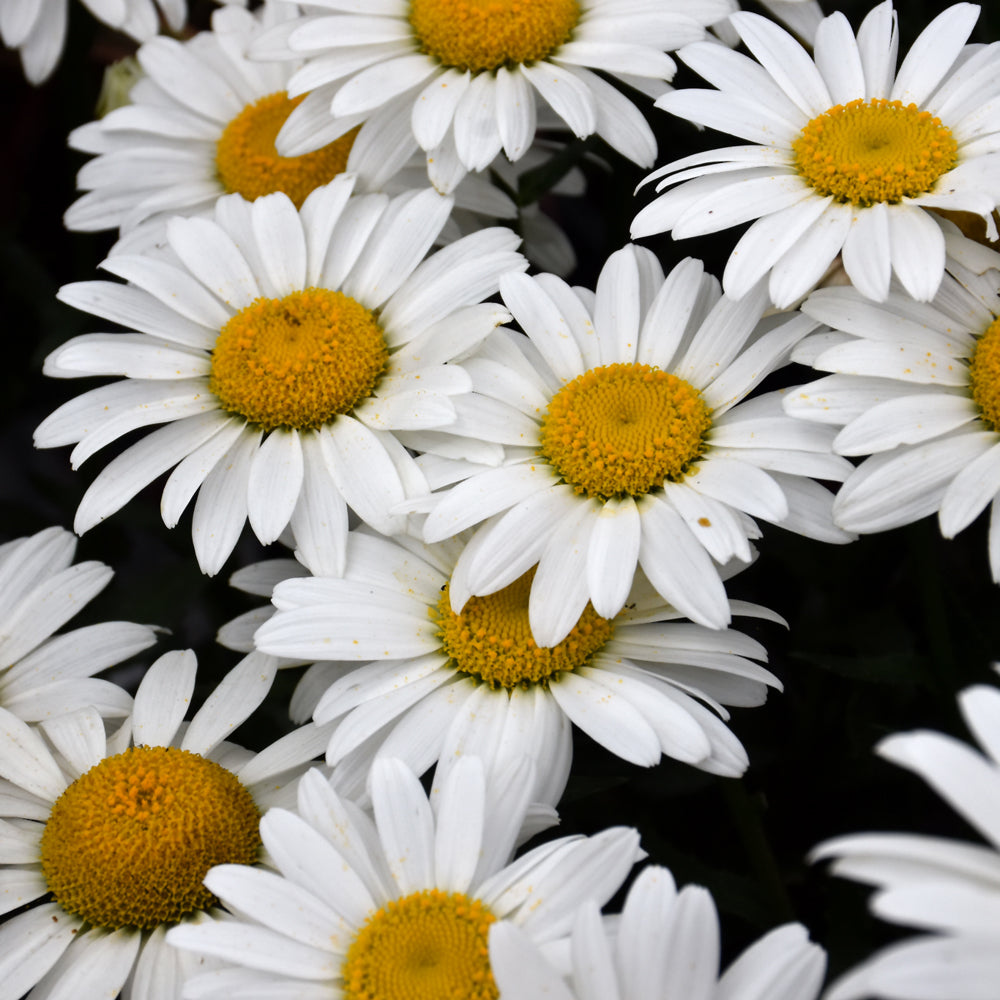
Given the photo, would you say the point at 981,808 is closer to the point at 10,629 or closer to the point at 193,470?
the point at 193,470

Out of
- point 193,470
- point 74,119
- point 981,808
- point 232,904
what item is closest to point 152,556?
point 74,119

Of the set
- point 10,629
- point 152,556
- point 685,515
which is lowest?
point 152,556

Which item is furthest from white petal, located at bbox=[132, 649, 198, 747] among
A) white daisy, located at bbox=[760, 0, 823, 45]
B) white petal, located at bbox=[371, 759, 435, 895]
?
white daisy, located at bbox=[760, 0, 823, 45]

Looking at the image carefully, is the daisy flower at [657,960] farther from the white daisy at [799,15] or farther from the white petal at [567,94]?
the white daisy at [799,15]

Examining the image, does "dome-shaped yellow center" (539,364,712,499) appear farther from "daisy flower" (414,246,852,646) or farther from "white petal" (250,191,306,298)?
"white petal" (250,191,306,298)

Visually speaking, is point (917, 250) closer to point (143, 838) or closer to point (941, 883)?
point (941, 883)

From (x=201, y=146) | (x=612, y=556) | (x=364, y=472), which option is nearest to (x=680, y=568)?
(x=612, y=556)
